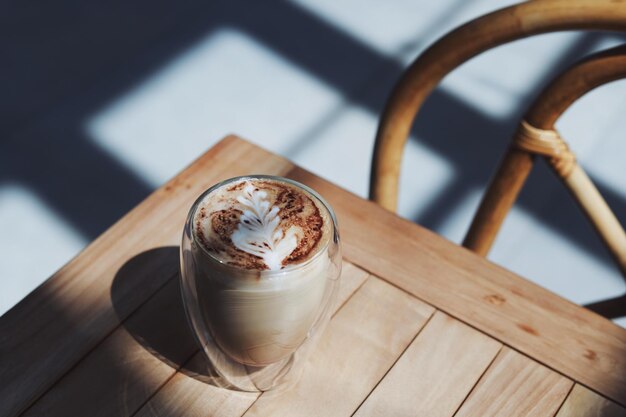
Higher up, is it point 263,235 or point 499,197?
point 263,235

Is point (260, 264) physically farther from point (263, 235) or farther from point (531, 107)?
point (531, 107)

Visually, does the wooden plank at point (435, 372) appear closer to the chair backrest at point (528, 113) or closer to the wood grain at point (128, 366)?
the wood grain at point (128, 366)

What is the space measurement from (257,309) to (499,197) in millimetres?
401

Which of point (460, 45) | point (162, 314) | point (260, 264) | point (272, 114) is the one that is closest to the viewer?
point (260, 264)

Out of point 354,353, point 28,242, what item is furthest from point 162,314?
point 28,242

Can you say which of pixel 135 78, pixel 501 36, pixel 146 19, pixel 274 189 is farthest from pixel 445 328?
pixel 146 19

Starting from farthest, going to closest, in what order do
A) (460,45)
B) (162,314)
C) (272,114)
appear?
(272,114), (460,45), (162,314)

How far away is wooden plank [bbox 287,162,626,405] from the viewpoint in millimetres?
621

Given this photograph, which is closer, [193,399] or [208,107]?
[193,399]

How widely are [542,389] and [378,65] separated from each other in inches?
48.6

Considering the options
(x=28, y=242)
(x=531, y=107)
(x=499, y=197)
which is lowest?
(x=28, y=242)

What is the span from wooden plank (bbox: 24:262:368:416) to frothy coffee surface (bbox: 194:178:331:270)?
4.5 inches

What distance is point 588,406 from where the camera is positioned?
0.59 meters

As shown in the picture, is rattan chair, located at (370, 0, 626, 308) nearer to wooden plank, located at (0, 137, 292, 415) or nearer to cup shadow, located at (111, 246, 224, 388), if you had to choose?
wooden plank, located at (0, 137, 292, 415)
